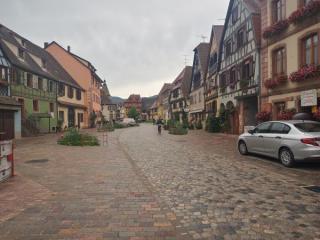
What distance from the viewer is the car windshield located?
30.7 ft

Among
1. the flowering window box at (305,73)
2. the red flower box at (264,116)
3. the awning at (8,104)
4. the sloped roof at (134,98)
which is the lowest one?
the red flower box at (264,116)

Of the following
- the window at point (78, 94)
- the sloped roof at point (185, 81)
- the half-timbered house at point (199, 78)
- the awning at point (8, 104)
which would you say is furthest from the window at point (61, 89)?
the sloped roof at point (185, 81)

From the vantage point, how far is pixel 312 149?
8656 mm

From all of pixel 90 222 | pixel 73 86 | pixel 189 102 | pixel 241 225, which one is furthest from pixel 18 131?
pixel 189 102

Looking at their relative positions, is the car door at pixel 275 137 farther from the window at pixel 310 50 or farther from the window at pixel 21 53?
the window at pixel 21 53

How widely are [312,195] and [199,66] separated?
3278cm

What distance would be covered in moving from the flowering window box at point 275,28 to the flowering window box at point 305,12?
2.18ft

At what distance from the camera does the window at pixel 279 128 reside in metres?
9.76

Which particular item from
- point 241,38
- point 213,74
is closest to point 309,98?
point 241,38

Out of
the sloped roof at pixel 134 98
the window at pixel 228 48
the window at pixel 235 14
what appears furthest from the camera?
the sloped roof at pixel 134 98

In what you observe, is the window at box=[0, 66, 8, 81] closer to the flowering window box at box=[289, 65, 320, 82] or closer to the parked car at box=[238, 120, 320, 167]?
the parked car at box=[238, 120, 320, 167]

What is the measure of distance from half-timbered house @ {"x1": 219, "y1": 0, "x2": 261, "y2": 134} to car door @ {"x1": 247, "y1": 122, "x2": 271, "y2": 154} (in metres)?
9.06

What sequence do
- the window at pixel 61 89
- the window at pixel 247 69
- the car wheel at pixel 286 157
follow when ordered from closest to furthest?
the car wheel at pixel 286 157, the window at pixel 247 69, the window at pixel 61 89

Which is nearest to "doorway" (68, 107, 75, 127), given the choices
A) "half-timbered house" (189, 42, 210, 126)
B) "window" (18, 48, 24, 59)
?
"window" (18, 48, 24, 59)
